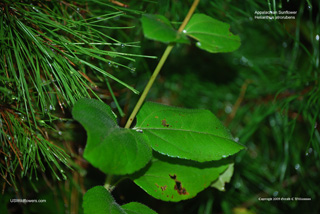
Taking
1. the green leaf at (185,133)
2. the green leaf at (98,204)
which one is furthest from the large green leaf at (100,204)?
the green leaf at (185,133)

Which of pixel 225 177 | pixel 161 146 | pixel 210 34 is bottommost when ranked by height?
pixel 225 177

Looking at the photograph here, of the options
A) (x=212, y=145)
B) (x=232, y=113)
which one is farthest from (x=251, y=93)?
(x=212, y=145)

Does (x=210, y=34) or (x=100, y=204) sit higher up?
(x=210, y=34)

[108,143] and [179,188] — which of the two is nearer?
[108,143]

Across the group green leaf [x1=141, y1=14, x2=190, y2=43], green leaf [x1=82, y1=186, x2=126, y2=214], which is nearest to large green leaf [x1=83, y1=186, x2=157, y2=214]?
green leaf [x1=82, y1=186, x2=126, y2=214]

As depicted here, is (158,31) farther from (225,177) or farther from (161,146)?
(225,177)

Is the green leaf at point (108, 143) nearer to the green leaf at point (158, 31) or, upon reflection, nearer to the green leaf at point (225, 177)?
the green leaf at point (158, 31)

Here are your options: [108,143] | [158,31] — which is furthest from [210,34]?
[108,143]
